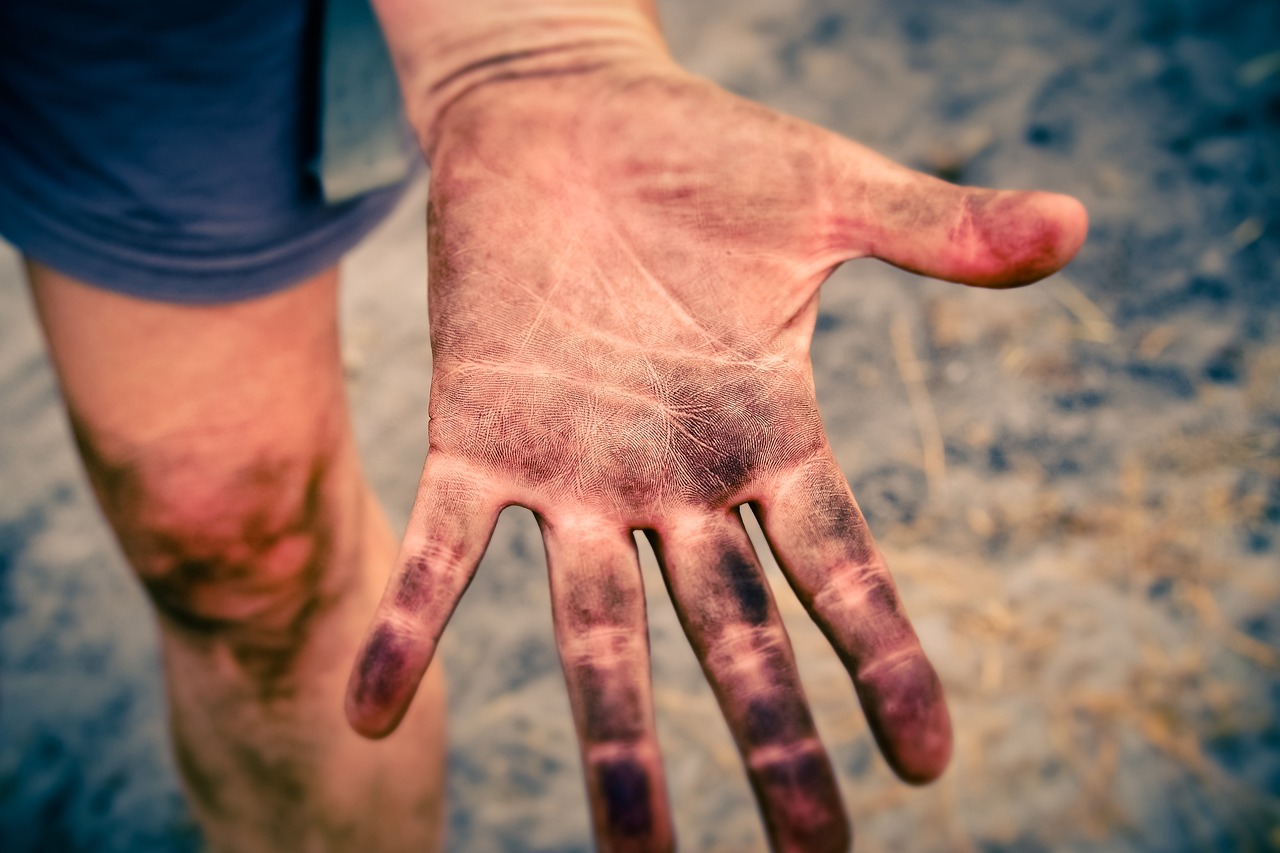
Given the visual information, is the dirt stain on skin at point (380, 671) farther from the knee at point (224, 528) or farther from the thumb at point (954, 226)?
the thumb at point (954, 226)

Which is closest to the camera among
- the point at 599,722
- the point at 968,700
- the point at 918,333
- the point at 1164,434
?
the point at 599,722

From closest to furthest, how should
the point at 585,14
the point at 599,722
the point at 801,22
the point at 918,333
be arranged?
the point at 599,722 → the point at 585,14 → the point at 918,333 → the point at 801,22

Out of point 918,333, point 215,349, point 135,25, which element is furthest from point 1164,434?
point 135,25

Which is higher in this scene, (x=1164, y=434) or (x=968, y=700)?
(x=1164, y=434)

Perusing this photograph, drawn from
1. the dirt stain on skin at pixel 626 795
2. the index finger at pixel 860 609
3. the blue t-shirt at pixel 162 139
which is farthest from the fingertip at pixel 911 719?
the blue t-shirt at pixel 162 139

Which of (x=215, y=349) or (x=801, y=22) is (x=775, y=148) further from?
(x=801, y=22)

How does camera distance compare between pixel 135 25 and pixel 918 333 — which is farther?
pixel 918 333

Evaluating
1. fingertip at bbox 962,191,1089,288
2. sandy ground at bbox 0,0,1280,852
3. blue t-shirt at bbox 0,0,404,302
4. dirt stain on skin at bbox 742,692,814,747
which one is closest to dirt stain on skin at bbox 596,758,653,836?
dirt stain on skin at bbox 742,692,814,747

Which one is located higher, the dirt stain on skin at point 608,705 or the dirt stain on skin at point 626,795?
the dirt stain on skin at point 608,705

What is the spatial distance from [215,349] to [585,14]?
65 cm

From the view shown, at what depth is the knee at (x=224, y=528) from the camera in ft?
3.37

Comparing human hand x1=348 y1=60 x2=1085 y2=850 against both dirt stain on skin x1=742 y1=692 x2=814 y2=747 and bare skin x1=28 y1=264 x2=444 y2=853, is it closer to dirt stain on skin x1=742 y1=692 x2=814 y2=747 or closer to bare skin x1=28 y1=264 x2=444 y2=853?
dirt stain on skin x1=742 y1=692 x2=814 y2=747

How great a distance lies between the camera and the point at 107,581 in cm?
175

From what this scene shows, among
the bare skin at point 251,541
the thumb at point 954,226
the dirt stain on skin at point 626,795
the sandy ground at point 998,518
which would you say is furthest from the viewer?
the sandy ground at point 998,518
